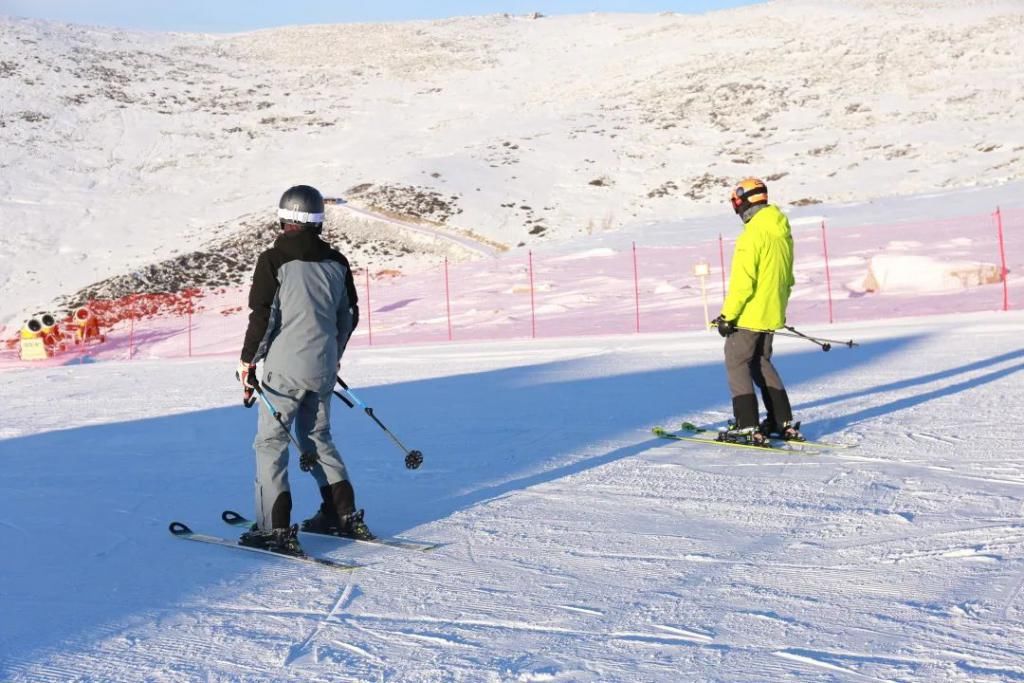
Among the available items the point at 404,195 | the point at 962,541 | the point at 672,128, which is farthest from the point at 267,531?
the point at 672,128

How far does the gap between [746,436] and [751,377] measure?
40cm

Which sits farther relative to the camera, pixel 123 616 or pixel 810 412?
pixel 810 412

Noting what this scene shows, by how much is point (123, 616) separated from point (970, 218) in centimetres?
2637

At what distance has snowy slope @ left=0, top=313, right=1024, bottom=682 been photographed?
3625 mm

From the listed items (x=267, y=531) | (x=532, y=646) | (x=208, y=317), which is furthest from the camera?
(x=208, y=317)

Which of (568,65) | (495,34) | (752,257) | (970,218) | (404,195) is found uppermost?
(495,34)

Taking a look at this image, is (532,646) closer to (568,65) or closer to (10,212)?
(10,212)

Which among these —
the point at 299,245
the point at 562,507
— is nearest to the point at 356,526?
the point at 562,507

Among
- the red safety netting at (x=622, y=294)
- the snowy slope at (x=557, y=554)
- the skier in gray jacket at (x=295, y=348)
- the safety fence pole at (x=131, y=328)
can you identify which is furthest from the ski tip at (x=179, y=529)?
the safety fence pole at (x=131, y=328)

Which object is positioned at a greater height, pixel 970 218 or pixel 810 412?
pixel 970 218

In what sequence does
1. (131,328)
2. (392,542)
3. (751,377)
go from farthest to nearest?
(131,328), (751,377), (392,542)

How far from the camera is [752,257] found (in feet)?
23.9

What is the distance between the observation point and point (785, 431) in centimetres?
754

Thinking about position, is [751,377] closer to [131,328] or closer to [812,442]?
[812,442]
